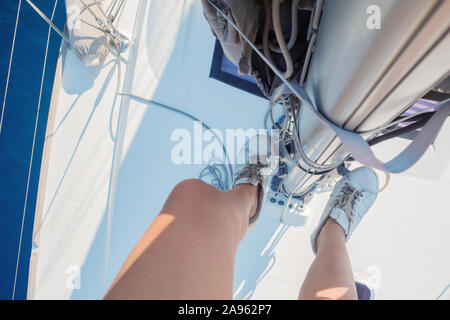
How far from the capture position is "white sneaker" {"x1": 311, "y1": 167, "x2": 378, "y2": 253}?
860 millimetres

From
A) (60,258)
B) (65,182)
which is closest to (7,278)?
(60,258)

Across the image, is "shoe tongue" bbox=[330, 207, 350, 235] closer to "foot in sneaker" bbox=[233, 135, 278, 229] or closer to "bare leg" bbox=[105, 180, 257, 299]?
"foot in sneaker" bbox=[233, 135, 278, 229]

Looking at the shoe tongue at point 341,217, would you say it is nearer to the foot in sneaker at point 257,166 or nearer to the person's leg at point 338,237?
the person's leg at point 338,237

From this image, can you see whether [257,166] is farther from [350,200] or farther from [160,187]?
[160,187]

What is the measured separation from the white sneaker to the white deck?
26 cm

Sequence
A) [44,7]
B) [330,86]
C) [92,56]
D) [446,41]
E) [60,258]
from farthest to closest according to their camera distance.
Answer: [60,258]
[92,56]
[44,7]
[330,86]
[446,41]

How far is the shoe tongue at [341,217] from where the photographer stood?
0.84m

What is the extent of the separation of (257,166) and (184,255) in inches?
27.7

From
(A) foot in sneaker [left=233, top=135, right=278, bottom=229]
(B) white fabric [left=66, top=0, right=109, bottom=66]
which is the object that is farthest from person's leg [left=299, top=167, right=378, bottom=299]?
(B) white fabric [left=66, top=0, right=109, bottom=66]

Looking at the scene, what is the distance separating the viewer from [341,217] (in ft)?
2.81

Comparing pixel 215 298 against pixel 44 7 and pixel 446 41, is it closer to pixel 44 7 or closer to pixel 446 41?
pixel 446 41

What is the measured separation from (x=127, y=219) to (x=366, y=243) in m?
1.35

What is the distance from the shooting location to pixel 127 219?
4.27ft

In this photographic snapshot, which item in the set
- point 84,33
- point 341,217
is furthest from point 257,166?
point 84,33
